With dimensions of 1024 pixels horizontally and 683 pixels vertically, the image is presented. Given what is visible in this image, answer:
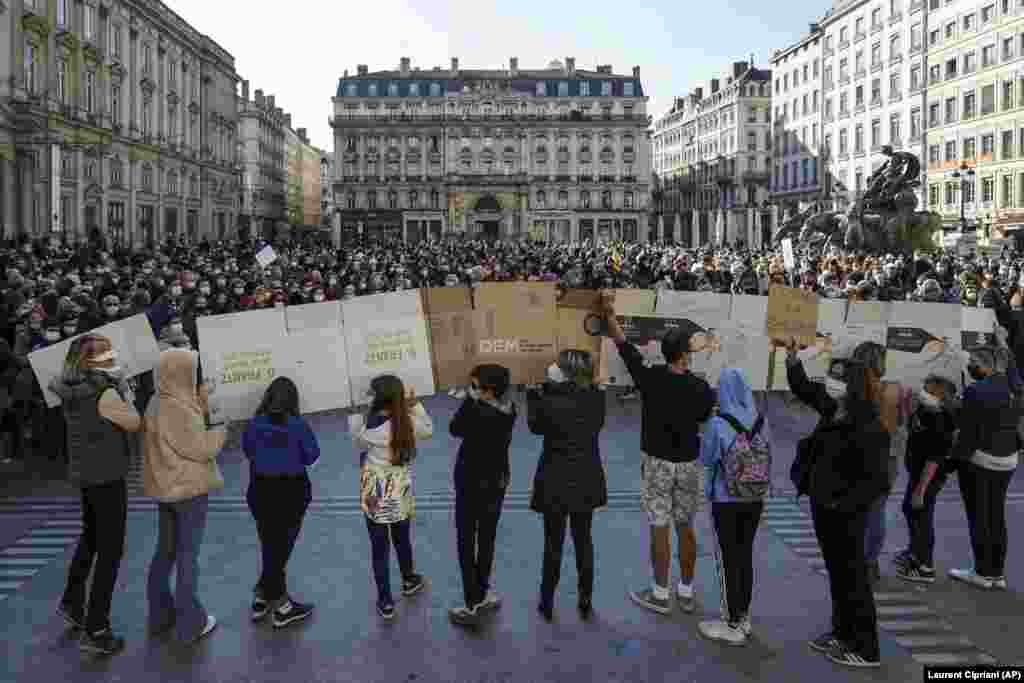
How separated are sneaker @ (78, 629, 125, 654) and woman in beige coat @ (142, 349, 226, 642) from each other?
0.35 meters

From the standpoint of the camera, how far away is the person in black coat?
669 cm

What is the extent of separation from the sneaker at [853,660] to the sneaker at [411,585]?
2983 mm

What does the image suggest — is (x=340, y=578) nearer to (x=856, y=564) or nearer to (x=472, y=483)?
(x=472, y=483)

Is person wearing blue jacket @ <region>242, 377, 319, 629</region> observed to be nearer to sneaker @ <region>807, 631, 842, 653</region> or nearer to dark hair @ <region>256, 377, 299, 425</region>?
dark hair @ <region>256, 377, 299, 425</region>

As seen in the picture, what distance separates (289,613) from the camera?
6.79 m

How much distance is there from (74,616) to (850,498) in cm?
516

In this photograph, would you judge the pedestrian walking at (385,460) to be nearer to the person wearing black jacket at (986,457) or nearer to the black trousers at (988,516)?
the person wearing black jacket at (986,457)

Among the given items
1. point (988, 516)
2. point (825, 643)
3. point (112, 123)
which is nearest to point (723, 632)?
point (825, 643)

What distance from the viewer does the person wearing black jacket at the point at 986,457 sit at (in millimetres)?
7285

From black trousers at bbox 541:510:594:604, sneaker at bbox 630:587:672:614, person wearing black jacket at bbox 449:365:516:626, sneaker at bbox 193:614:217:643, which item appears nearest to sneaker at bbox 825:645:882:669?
sneaker at bbox 630:587:672:614

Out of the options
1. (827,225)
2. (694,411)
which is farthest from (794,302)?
(827,225)

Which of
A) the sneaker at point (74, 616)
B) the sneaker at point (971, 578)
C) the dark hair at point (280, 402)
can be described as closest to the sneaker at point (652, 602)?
the sneaker at point (971, 578)

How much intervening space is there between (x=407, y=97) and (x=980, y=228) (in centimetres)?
6914

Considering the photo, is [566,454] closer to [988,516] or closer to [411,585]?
[411,585]
